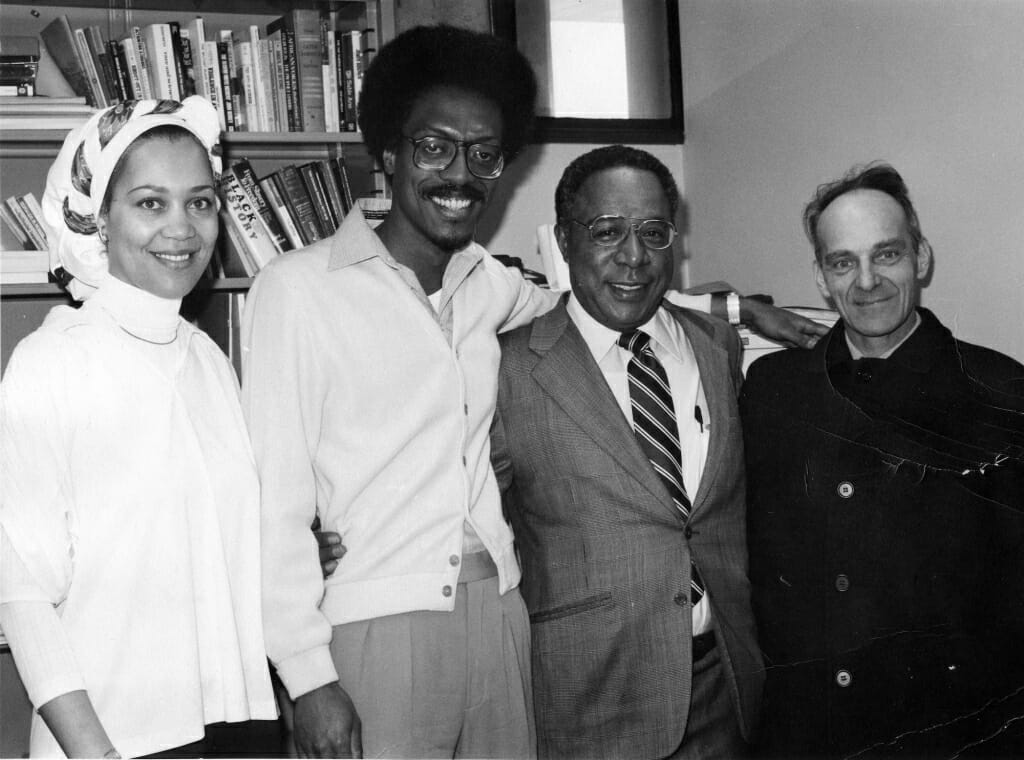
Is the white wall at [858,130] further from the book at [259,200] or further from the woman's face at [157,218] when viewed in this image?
the woman's face at [157,218]

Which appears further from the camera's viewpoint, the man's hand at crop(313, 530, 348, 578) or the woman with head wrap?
the man's hand at crop(313, 530, 348, 578)

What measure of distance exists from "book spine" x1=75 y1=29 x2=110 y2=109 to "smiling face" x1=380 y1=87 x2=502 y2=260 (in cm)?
100

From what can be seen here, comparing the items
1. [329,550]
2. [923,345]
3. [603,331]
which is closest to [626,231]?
[603,331]

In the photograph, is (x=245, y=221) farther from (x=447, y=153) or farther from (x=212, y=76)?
(x=447, y=153)

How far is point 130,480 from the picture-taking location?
4.49 feet

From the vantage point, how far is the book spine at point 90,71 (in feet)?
7.53

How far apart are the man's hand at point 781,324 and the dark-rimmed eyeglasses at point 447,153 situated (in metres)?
0.75

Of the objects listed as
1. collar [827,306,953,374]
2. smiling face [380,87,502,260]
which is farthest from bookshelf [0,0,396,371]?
collar [827,306,953,374]

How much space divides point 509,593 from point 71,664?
714 millimetres

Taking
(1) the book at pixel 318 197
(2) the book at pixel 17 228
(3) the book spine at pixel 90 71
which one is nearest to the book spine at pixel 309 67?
(1) the book at pixel 318 197

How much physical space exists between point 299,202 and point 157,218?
3.43ft

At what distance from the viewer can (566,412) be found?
1749mm

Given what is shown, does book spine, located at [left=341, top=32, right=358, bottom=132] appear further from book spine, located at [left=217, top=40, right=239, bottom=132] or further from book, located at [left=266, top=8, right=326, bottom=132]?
book spine, located at [left=217, top=40, right=239, bottom=132]

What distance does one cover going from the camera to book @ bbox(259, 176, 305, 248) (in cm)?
242
